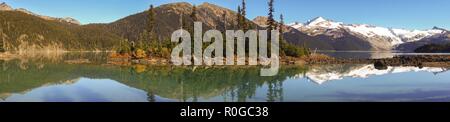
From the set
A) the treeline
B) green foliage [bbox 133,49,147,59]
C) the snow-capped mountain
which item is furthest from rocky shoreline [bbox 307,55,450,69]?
green foliage [bbox 133,49,147,59]

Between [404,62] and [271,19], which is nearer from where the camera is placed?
[404,62]

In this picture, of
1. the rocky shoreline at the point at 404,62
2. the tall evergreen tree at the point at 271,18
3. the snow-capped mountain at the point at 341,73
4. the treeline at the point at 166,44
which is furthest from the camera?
the tall evergreen tree at the point at 271,18

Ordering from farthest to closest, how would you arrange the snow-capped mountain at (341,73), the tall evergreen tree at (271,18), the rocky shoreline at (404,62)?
the tall evergreen tree at (271,18) < the rocky shoreline at (404,62) < the snow-capped mountain at (341,73)

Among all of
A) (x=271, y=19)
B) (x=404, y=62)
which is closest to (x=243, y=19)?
(x=271, y=19)

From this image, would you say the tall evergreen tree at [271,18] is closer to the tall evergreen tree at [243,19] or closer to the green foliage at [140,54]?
the tall evergreen tree at [243,19]

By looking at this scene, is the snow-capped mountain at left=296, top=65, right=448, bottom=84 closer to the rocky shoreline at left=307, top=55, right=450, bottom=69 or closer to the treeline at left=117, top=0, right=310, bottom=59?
the rocky shoreline at left=307, top=55, right=450, bottom=69

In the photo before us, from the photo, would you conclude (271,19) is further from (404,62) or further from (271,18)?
(404,62)

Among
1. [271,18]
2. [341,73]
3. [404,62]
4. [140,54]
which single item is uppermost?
[271,18]

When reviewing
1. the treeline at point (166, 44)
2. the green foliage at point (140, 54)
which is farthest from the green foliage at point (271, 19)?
the green foliage at point (140, 54)
